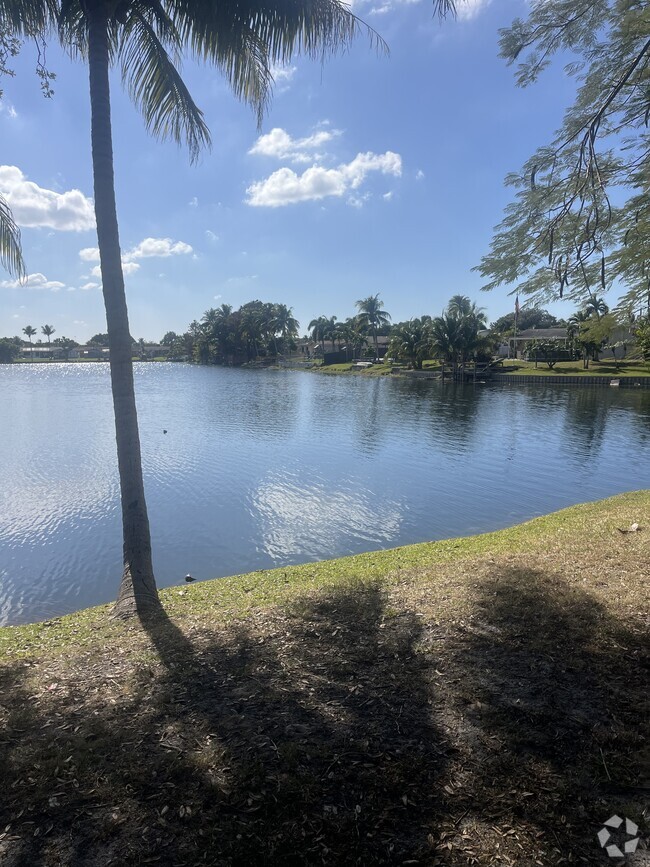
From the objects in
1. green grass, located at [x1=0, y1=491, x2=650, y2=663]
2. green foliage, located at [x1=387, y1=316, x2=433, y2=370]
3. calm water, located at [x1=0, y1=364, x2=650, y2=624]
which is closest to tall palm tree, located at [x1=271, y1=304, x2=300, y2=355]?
green foliage, located at [x1=387, y1=316, x2=433, y2=370]

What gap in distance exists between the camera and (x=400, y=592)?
6598 mm

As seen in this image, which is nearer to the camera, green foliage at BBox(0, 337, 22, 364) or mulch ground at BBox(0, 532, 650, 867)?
mulch ground at BBox(0, 532, 650, 867)

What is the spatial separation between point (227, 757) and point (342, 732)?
787 mm

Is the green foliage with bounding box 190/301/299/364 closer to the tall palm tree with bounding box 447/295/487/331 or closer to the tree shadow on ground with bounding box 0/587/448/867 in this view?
the tall palm tree with bounding box 447/295/487/331

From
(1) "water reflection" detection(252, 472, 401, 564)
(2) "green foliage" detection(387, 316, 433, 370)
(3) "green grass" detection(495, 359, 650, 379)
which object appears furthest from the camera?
(2) "green foliage" detection(387, 316, 433, 370)

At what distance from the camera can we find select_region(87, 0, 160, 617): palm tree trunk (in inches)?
254

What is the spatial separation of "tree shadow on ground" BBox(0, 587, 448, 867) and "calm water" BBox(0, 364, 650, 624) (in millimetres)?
6722

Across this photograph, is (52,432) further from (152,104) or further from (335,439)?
(152,104)

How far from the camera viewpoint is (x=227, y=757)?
3264 millimetres

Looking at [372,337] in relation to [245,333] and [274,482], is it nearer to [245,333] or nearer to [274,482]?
[245,333]

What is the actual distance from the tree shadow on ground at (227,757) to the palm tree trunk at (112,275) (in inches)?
98.0

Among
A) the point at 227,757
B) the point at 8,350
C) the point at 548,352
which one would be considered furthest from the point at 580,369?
the point at 8,350

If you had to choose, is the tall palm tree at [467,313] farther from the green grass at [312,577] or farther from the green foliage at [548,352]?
the green grass at [312,577]

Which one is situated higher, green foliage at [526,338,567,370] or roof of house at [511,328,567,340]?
roof of house at [511,328,567,340]
